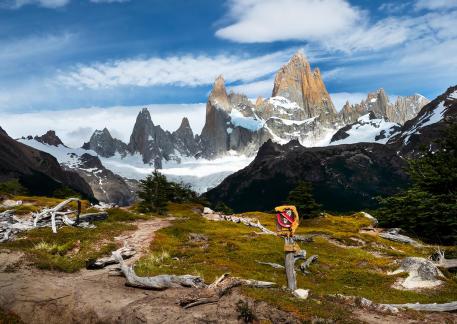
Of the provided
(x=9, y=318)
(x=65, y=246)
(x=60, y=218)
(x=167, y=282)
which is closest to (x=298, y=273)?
(x=167, y=282)

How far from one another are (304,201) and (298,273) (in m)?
54.4

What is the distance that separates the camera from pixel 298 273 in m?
33.2

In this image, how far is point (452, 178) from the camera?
4747 centimetres

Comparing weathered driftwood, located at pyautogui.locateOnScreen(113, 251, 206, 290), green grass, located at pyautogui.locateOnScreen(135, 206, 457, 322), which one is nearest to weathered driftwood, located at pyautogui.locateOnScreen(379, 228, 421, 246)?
green grass, located at pyautogui.locateOnScreen(135, 206, 457, 322)

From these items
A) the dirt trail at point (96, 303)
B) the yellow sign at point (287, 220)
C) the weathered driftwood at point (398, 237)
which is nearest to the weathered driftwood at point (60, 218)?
the dirt trail at point (96, 303)

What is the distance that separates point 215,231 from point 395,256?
70.2 ft

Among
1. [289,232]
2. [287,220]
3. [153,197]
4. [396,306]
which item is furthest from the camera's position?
[153,197]

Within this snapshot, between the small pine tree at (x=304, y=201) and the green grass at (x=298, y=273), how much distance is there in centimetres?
3039

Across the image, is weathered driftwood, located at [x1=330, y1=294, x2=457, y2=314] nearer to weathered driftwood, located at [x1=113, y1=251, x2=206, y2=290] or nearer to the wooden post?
the wooden post

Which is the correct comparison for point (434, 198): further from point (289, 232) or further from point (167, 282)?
point (167, 282)

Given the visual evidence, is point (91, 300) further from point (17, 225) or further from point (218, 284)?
point (17, 225)

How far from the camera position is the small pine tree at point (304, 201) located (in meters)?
85.8

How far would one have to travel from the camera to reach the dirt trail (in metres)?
18.7

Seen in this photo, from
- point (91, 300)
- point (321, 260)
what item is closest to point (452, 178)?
point (321, 260)
